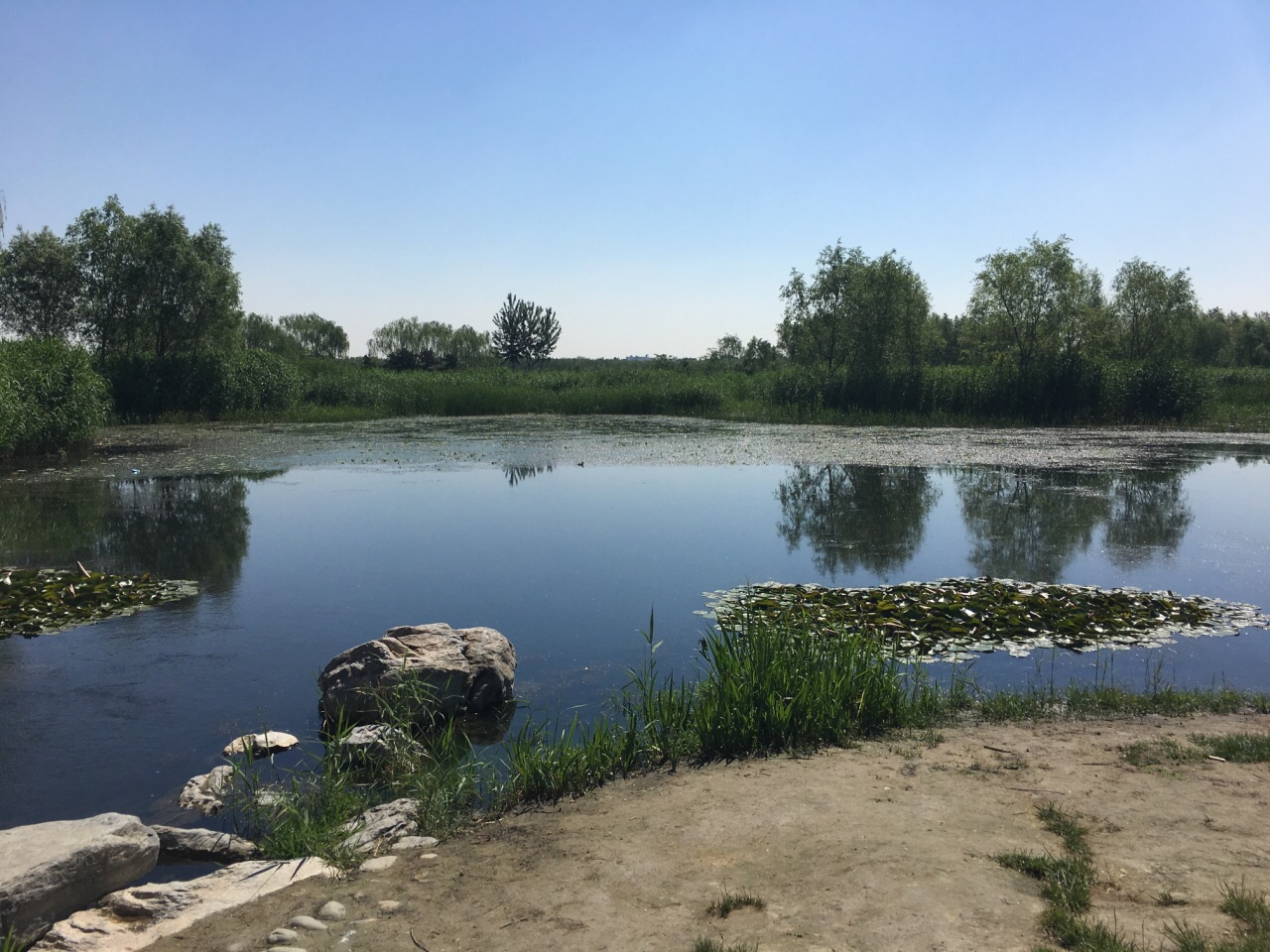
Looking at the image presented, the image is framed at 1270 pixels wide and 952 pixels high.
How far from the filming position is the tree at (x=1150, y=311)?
43250 mm

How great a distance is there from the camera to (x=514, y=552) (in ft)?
38.3

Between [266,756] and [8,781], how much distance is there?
1.49 meters

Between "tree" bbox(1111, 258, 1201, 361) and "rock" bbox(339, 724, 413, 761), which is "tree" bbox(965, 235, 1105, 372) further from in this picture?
"rock" bbox(339, 724, 413, 761)

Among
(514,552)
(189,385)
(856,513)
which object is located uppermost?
(189,385)

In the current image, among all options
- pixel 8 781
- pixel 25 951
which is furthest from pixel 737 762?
pixel 8 781

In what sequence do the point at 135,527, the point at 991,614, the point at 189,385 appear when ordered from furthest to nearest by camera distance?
the point at 189,385
the point at 135,527
the point at 991,614

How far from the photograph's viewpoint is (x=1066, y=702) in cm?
637

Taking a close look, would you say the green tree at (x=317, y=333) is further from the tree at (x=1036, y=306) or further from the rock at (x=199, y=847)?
the rock at (x=199, y=847)

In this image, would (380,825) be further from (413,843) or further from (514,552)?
(514,552)

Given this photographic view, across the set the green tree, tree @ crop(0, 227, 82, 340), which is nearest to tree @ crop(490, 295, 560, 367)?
the green tree

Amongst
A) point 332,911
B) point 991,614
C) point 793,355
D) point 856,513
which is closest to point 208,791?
point 332,911

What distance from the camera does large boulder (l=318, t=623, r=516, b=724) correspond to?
6.34 meters

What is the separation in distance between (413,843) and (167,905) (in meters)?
1.10

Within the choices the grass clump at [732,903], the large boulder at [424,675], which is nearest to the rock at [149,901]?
the large boulder at [424,675]
